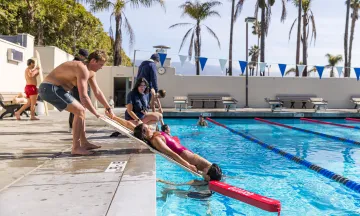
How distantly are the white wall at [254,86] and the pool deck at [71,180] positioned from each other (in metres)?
15.5

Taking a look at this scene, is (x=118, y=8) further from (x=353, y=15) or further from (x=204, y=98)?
(x=353, y=15)

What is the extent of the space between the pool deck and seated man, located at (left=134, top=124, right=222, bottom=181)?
9.1 inches

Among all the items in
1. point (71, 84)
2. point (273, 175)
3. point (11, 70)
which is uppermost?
point (11, 70)

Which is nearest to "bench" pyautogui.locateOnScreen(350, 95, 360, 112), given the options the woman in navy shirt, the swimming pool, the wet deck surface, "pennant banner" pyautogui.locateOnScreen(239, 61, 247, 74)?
"pennant banner" pyautogui.locateOnScreen(239, 61, 247, 74)

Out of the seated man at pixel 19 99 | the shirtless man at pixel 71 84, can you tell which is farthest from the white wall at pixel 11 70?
the shirtless man at pixel 71 84

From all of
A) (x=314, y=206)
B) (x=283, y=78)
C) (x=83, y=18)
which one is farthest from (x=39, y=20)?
(x=314, y=206)

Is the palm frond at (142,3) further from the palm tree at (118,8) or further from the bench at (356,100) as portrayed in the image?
the bench at (356,100)

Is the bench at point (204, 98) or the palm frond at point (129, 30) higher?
the palm frond at point (129, 30)

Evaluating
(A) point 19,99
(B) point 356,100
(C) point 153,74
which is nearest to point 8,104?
(A) point 19,99

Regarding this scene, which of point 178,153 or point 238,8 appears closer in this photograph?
point 178,153

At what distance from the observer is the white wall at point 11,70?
11344 mm

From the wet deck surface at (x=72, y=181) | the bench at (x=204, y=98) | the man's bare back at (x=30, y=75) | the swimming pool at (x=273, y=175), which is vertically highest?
the man's bare back at (x=30, y=75)

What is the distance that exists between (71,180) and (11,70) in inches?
409

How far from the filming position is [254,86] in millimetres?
22031
